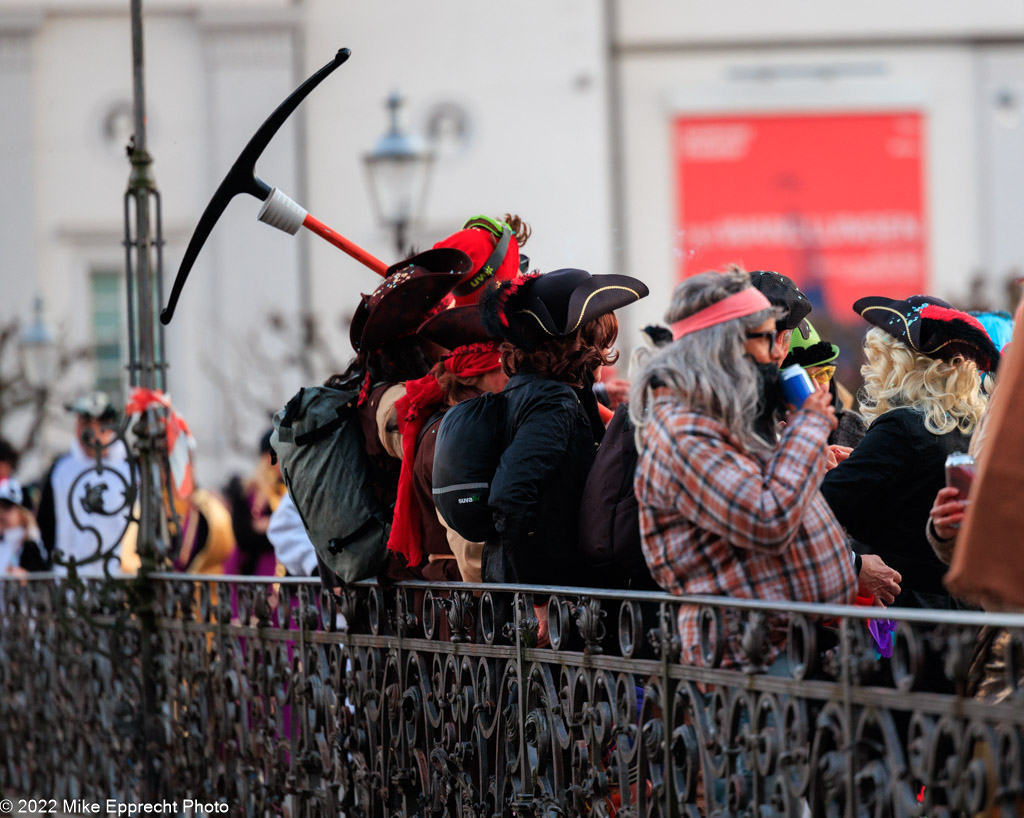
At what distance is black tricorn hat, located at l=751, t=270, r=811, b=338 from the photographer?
17.3 feet

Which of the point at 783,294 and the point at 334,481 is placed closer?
the point at 783,294

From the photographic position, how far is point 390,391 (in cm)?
559

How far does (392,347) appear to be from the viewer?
5738 millimetres

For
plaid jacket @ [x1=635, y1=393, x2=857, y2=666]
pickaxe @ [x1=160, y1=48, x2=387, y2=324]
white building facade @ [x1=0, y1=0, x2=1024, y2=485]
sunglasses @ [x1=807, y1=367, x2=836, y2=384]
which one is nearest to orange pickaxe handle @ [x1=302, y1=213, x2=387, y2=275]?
pickaxe @ [x1=160, y1=48, x2=387, y2=324]

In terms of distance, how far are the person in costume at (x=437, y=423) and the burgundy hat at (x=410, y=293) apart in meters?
0.19

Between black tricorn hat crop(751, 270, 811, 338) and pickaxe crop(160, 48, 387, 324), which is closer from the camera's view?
black tricorn hat crop(751, 270, 811, 338)

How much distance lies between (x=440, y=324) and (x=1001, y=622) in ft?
8.54

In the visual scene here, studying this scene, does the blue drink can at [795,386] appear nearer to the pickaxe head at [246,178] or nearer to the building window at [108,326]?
the pickaxe head at [246,178]

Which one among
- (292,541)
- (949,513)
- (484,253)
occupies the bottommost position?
(292,541)

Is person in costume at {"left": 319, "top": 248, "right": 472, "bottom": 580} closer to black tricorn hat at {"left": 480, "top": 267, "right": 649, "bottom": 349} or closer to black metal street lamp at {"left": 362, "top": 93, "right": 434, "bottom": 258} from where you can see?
black tricorn hat at {"left": 480, "top": 267, "right": 649, "bottom": 349}

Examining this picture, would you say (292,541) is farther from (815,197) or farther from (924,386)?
(815,197)

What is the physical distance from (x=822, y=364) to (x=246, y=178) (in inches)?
80.1

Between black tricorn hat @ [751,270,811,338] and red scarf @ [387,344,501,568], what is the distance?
859mm

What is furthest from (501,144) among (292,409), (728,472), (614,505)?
(728,472)
